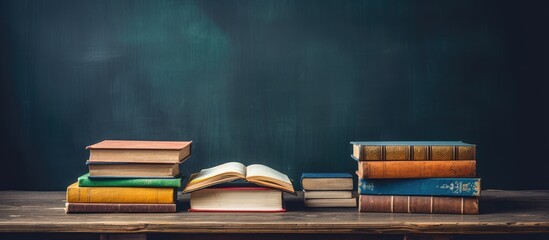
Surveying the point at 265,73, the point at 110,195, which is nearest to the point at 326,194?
the point at 265,73

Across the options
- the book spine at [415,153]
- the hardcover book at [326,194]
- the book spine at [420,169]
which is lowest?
the hardcover book at [326,194]

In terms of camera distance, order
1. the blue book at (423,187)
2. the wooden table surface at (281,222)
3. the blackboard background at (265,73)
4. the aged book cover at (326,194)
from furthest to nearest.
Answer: the blackboard background at (265,73) → the aged book cover at (326,194) → the blue book at (423,187) → the wooden table surface at (281,222)

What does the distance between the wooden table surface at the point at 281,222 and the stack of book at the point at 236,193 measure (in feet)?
0.15

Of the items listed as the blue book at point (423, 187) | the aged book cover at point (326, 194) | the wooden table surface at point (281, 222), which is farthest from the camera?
the aged book cover at point (326, 194)

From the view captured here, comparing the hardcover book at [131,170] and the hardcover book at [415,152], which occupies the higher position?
the hardcover book at [415,152]

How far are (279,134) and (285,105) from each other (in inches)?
5.1

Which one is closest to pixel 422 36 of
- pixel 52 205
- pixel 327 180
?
pixel 327 180

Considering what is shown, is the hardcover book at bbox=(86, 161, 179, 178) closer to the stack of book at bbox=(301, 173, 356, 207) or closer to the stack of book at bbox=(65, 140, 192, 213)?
the stack of book at bbox=(65, 140, 192, 213)

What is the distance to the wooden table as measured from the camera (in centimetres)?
165

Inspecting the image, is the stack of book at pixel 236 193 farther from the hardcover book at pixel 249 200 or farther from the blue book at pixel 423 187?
the blue book at pixel 423 187

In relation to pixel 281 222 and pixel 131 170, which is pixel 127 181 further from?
pixel 281 222

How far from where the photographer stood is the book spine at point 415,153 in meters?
1.82

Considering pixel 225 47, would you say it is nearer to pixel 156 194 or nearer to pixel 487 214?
pixel 156 194

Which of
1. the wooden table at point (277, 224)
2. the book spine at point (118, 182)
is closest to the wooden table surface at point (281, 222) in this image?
the wooden table at point (277, 224)
